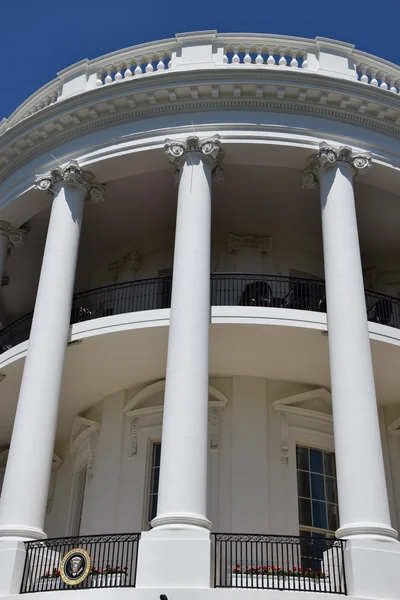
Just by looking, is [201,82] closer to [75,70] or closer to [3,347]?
[75,70]

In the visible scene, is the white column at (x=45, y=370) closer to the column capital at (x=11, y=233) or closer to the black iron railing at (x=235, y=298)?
the black iron railing at (x=235, y=298)

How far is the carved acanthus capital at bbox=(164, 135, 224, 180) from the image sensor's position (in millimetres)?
14531

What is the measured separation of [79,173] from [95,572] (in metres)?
8.44

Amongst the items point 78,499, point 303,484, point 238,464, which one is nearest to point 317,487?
point 303,484

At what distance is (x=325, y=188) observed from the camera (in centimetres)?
1441

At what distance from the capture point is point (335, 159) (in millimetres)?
14586

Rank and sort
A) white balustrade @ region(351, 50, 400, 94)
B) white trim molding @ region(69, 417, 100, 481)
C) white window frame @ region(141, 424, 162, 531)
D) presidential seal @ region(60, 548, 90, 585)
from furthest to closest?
white trim molding @ region(69, 417, 100, 481) → white balustrade @ region(351, 50, 400, 94) → white window frame @ region(141, 424, 162, 531) → presidential seal @ region(60, 548, 90, 585)

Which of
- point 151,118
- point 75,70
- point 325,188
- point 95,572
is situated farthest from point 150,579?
point 75,70

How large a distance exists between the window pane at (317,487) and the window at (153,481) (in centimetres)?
338

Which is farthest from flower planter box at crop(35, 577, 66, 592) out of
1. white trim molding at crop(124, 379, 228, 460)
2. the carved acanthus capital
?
the carved acanthus capital

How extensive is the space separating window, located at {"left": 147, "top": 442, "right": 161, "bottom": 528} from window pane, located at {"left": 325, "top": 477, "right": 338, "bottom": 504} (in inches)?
147

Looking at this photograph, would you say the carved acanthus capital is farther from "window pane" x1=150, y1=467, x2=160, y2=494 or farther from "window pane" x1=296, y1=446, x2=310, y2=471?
"window pane" x1=150, y1=467, x2=160, y2=494

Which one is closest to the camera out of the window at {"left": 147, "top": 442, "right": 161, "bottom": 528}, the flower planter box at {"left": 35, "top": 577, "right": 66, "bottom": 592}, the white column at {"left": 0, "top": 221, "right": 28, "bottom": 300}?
the flower planter box at {"left": 35, "top": 577, "right": 66, "bottom": 592}

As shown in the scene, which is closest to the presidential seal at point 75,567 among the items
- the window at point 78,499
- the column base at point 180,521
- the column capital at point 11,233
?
the column base at point 180,521
